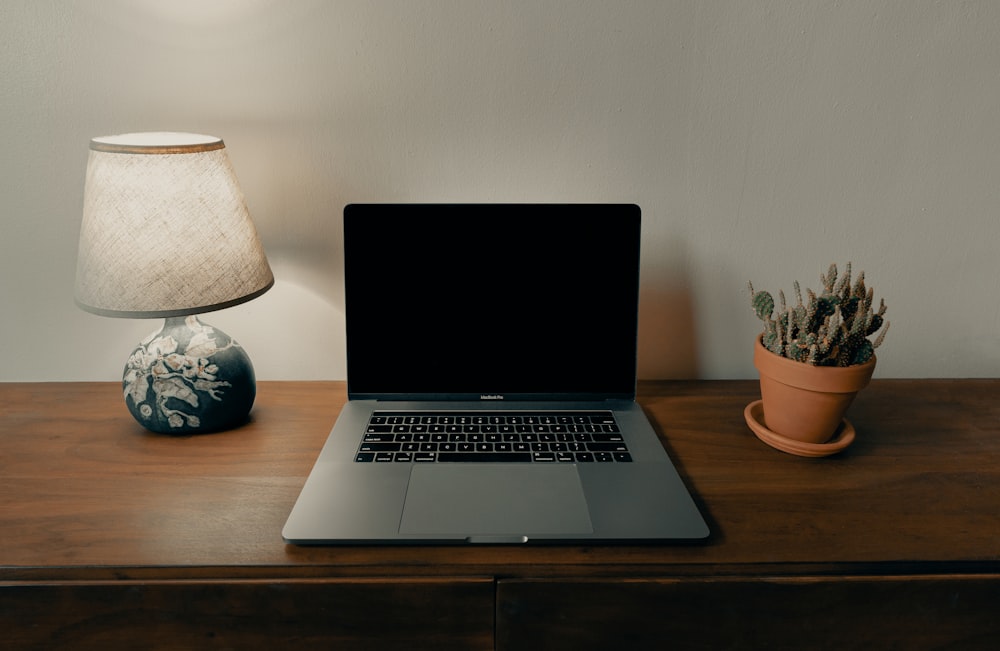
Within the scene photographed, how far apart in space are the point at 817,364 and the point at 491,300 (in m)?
0.44

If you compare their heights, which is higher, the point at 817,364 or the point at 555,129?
the point at 555,129

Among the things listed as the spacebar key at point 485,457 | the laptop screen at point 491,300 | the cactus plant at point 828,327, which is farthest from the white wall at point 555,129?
the spacebar key at point 485,457

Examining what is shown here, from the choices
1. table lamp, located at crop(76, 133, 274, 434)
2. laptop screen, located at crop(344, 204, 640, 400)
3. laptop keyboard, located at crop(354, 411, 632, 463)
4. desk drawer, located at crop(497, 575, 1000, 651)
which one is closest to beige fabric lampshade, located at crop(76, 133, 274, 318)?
table lamp, located at crop(76, 133, 274, 434)

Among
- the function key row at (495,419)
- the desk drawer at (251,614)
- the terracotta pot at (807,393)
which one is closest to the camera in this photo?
the desk drawer at (251,614)

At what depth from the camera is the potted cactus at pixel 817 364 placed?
0.88m

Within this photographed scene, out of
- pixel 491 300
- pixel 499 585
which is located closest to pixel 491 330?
pixel 491 300

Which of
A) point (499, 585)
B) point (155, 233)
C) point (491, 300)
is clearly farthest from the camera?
point (491, 300)

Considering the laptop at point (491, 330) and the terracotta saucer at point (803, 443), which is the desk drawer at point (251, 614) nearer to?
the laptop at point (491, 330)

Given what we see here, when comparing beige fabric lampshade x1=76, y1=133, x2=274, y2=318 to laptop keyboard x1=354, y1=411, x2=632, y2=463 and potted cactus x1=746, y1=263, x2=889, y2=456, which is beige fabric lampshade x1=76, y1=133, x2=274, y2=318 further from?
potted cactus x1=746, y1=263, x2=889, y2=456

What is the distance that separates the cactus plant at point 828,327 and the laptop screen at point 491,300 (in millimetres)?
199

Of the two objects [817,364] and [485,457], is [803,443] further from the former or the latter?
[485,457]

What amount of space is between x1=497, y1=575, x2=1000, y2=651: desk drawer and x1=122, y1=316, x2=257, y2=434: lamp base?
1.60ft

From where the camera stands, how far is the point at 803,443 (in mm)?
916

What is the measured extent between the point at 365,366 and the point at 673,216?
0.53 meters
